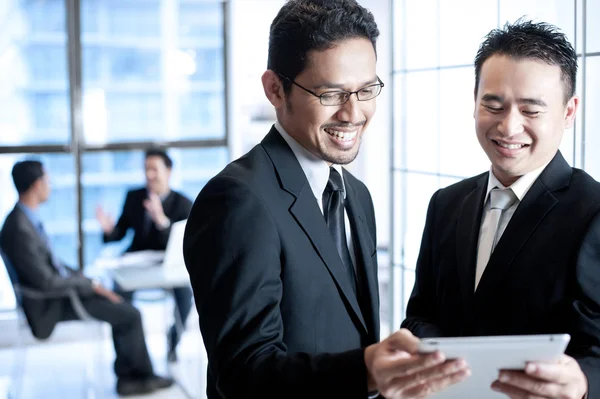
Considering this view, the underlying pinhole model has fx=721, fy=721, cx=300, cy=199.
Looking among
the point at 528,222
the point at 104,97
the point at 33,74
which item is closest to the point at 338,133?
the point at 528,222

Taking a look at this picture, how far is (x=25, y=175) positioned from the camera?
4.48 metres

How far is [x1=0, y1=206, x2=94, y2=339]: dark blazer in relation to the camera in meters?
4.25

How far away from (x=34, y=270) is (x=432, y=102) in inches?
98.9

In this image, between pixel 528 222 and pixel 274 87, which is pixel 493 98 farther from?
pixel 274 87

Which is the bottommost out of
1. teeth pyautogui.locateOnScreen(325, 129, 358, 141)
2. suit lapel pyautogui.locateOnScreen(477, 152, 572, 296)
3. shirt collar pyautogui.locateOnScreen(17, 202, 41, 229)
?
shirt collar pyautogui.locateOnScreen(17, 202, 41, 229)

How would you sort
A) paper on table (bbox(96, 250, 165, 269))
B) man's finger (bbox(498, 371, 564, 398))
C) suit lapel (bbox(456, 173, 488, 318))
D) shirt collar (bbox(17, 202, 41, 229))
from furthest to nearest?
1. paper on table (bbox(96, 250, 165, 269))
2. shirt collar (bbox(17, 202, 41, 229))
3. suit lapel (bbox(456, 173, 488, 318))
4. man's finger (bbox(498, 371, 564, 398))

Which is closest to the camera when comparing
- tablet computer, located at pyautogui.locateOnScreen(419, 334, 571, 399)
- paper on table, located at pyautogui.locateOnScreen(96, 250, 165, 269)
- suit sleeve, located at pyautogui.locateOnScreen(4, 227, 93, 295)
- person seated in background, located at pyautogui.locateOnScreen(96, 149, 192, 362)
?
tablet computer, located at pyautogui.locateOnScreen(419, 334, 571, 399)

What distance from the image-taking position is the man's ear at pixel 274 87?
1.47m

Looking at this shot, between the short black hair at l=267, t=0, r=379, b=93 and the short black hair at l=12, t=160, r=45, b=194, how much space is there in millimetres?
3409

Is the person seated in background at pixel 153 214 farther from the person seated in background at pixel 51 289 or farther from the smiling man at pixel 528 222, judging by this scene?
the smiling man at pixel 528 222

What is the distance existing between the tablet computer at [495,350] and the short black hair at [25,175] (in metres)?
3.83

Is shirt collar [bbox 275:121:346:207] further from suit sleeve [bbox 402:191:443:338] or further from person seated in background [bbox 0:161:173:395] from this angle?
person seated in background [bbox 0:161:173:395]

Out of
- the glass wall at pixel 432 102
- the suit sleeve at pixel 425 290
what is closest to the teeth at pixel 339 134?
the suit sleeve at pixel 425 290

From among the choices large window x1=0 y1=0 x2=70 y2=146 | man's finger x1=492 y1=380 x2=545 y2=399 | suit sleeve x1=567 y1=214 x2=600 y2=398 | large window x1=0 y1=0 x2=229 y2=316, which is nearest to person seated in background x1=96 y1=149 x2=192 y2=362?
large window x1=0 y1=0 x2=229 y2=316
